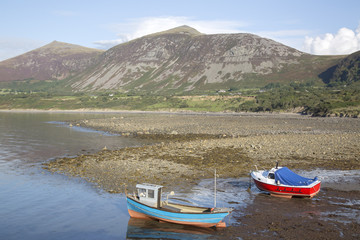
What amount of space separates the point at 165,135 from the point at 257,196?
3538 cm

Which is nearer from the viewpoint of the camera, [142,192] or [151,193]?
[151,193]

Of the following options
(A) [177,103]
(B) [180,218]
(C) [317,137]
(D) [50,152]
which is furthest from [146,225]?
(A) [177,103]

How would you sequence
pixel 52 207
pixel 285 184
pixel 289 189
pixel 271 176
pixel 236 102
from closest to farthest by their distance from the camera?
pixel 52 207 < pixel 289 189 < pixel 285 184 < pixel 271 176 < pixel 236 102

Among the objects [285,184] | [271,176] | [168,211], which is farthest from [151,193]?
[285,184]

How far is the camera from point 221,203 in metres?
24.2

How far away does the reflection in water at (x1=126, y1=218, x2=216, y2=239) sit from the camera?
20.0 metres

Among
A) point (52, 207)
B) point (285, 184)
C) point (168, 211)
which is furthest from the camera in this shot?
point (285, 184)

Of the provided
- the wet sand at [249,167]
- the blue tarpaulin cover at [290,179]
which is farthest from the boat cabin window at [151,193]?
the blue tarpaulin cover at [290,179]

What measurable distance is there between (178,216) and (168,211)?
0.67 m

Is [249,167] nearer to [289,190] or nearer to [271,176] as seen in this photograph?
[271,176]

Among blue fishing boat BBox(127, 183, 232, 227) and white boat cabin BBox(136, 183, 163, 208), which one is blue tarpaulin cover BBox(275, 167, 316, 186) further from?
white boat cabin BBox(136, 183, 163, 208)

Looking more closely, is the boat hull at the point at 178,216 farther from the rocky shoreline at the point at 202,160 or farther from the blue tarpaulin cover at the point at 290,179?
the blue tarpaulin cover at the point at 290,179

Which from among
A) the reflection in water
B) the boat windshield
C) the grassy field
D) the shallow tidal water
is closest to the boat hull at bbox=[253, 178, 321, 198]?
the shallow tidal water

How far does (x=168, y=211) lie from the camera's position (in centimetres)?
2080
